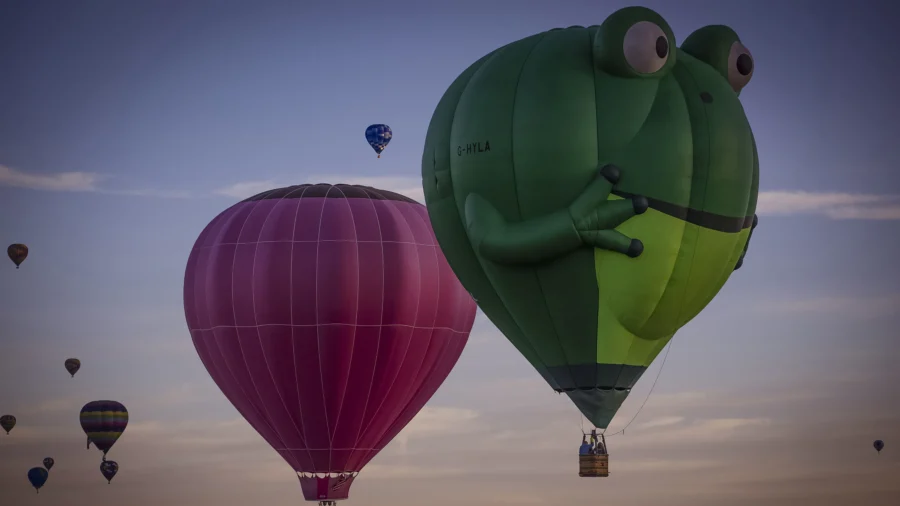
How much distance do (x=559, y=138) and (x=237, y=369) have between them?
11821 mm

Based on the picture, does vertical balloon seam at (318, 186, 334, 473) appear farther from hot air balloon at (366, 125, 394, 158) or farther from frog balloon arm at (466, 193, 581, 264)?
frog balloon arm at (466, 193, 581, 264)

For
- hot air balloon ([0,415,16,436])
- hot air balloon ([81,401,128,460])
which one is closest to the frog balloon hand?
hot air balloon ([81,401,128,460])

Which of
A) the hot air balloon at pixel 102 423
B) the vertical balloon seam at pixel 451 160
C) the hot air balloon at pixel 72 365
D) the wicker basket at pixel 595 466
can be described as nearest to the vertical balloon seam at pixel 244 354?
the vertical balloon seam at pixel 451 160

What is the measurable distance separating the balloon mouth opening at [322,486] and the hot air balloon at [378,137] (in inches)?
327

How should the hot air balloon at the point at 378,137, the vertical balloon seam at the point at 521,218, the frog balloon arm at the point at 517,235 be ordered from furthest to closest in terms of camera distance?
the hot air balloon at the point at 378,137
the vertical balloon seam at the point at 521,218
the frog balloon arm at the point at 517,235

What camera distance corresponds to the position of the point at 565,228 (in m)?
23.9

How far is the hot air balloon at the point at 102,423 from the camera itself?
4269cm

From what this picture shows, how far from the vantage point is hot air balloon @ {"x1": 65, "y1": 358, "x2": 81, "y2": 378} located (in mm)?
46312

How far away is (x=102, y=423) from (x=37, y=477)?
5.73 metres

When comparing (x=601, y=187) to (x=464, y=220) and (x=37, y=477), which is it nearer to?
(x=464, y=220)

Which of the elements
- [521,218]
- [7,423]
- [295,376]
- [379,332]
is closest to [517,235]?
[521,218]

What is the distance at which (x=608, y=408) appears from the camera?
25188 mm

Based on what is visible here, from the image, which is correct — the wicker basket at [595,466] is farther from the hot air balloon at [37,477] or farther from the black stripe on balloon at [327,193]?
the hot air balloon at [37,477]

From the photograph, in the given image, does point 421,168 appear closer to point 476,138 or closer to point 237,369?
point 476,138
